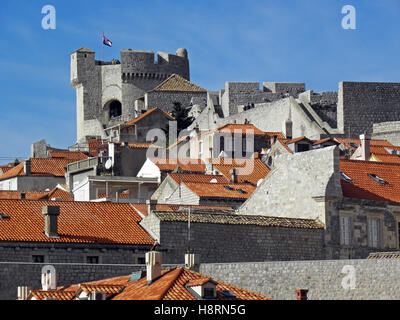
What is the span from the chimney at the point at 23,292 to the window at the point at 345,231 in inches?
544

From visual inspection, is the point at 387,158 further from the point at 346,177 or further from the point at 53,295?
the point at 53,295

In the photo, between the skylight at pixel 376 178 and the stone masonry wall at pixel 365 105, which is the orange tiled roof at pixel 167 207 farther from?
the stone masonry wall at pixel 365 105

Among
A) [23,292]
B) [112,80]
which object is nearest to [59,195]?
[23,292]

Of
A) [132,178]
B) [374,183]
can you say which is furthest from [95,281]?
[132,178]

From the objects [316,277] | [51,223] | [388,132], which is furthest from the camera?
[388,132]

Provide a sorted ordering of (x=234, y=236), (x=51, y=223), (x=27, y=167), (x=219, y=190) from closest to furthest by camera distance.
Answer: (x=51, y=223) < (x=234, y=236) < (x=219, y=190) < (x=27, y=167)

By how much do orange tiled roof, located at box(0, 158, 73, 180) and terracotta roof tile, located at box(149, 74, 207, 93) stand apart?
2784 centimetres

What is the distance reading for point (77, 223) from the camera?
48.7 meters

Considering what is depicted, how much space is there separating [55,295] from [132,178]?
116 feet

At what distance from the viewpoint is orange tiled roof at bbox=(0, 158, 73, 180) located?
282 feet

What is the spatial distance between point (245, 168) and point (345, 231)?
19412mm

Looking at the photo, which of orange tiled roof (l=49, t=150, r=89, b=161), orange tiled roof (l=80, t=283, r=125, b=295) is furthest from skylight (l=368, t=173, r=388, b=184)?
orange tiled roof (l=49, t=150, r=89, b=161)

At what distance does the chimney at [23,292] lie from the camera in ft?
131

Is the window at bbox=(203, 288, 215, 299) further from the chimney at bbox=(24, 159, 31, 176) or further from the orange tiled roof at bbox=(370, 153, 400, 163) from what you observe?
the chimney at bbox=(24, 159, 31, 176)
